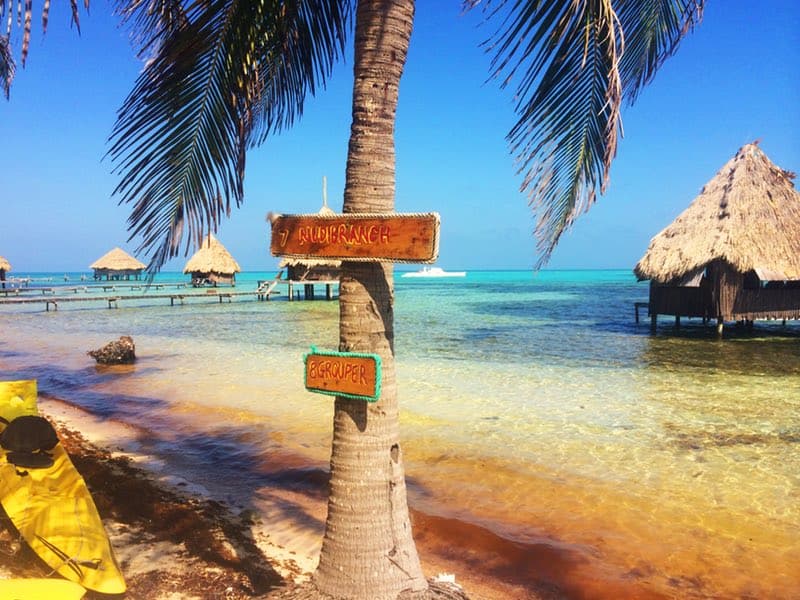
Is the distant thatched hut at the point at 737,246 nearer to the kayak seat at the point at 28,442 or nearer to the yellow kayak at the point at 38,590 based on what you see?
the kayak seat at the point at 28,442

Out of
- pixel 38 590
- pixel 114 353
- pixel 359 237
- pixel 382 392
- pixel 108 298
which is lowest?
pixel 114 353

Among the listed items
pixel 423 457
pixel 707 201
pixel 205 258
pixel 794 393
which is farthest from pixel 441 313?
pixel 205 258

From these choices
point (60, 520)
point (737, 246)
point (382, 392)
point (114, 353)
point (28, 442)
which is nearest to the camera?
point (382, 392)

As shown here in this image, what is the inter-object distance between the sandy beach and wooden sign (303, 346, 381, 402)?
3.44ft

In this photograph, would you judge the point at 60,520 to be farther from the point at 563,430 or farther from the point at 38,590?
the point at 563,430

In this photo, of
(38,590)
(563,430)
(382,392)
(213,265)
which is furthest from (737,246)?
(213,265)

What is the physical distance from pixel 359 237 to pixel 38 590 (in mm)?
2006

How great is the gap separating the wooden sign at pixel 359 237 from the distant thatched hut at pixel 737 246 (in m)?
16.1

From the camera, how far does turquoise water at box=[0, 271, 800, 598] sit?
445 cm

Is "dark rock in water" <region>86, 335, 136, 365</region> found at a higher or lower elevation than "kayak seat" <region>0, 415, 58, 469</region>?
lower

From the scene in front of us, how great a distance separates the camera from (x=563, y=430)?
758 cm

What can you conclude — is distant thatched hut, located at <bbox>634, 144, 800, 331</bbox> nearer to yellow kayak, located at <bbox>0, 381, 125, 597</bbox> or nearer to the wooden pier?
yellow kayak, located at <bbox>0, 381, 125, 597</bbox>

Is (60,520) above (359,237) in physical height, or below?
below

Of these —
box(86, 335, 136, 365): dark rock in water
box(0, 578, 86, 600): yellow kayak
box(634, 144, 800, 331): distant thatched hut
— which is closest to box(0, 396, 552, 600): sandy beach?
box(0, 578, 86, 600): yellow kayak
